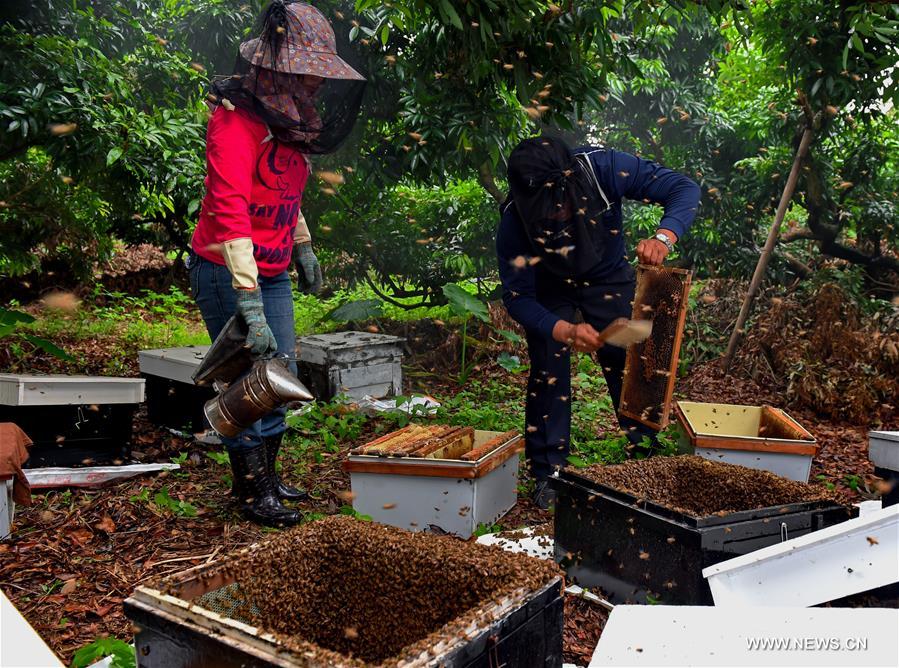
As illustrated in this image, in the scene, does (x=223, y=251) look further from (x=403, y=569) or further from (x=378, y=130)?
(x=378, y=130)

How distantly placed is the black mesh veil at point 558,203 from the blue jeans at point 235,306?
103cm

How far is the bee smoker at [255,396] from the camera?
8.63 ft

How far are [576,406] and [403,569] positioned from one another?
142 inches

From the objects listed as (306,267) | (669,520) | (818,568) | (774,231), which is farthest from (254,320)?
(774,231)

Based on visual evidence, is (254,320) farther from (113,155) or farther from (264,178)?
(113,155)

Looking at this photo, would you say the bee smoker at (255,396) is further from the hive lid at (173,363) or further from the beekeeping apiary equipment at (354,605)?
the hive lid at (173,363)

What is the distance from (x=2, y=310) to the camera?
3.77m

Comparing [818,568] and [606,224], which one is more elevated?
[606,224]

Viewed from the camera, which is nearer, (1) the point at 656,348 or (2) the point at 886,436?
(2) the point at 886,436

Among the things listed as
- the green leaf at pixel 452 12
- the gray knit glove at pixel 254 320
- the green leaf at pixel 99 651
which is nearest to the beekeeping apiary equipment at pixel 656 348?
the green leaf at pixel 452 12

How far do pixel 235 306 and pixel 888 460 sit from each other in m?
2.35

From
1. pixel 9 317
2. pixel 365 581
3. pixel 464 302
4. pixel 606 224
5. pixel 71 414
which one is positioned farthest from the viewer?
pixel 464 302

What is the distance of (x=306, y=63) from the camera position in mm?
2666

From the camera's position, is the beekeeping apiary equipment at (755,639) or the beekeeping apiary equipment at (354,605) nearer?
the beekeeping apiary equipment at (354,605)
